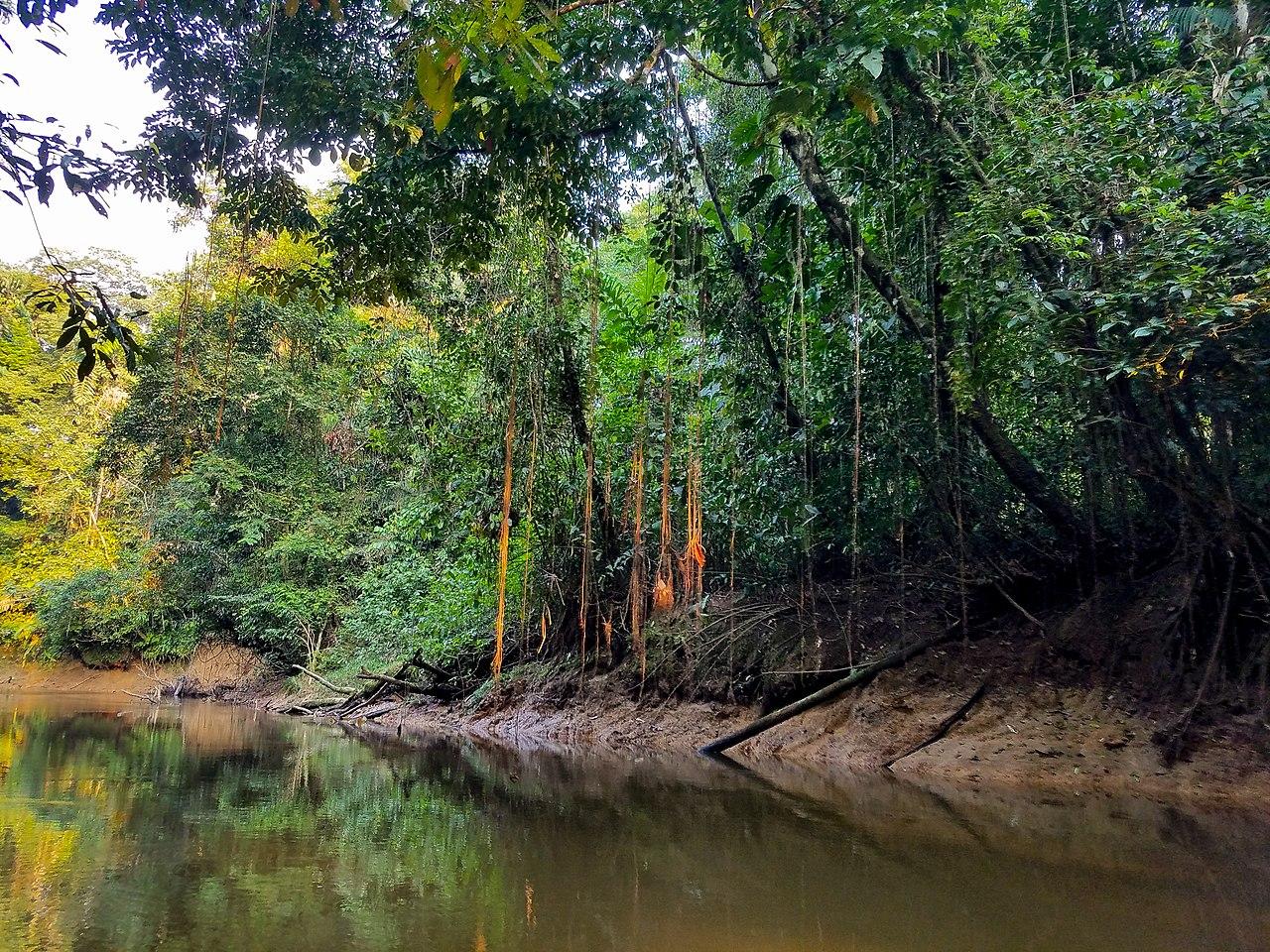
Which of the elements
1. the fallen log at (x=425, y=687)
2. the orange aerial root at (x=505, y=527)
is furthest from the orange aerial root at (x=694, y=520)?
the fallen log at (x=425, y=687)

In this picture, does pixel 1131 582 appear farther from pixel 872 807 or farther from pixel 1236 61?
pixel 1236 61

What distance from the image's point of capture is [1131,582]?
6273mm

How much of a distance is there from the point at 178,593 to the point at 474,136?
18.0 meters

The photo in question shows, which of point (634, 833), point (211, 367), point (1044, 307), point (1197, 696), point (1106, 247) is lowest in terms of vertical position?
point (634, 833)

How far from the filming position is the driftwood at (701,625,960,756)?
704cm

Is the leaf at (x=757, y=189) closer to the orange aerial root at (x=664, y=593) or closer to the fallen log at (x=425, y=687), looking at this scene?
the orange aerial root at (x=664, y=593)

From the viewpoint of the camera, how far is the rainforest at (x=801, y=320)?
493 centimetres

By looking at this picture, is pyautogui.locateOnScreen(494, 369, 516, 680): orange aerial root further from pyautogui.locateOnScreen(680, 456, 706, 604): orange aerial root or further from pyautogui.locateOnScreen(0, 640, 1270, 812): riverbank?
pyautogui.locateOnScreen(680, 456, 706, 604): orange aerial root

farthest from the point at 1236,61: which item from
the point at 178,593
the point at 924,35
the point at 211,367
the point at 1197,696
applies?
the point at 178,593

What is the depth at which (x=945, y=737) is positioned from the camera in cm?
638

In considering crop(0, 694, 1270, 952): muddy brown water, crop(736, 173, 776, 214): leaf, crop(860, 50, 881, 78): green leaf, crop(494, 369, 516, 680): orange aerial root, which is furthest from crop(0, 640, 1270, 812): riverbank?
crop(860, 50, 881, 78): green leaf

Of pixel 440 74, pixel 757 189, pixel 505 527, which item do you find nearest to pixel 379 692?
pixel 505 527

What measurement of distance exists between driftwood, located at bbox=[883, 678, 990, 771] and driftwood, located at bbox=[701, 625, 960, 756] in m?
0.65

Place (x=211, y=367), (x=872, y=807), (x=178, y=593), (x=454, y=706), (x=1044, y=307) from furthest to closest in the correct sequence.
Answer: (x=178, y=593), (x=211, y=367), (x=454, y=706), (x=1044, y=307), (x=872, y=807)
